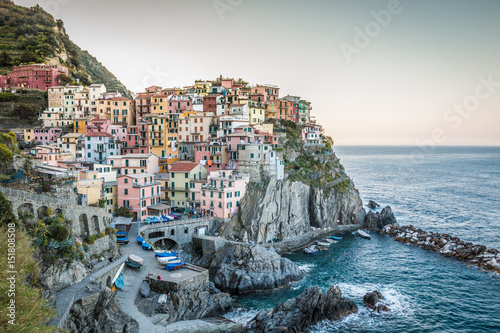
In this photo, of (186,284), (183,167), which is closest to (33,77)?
(183,167)

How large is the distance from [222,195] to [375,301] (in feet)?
85.8

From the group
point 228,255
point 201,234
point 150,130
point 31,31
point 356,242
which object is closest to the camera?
point 228,255

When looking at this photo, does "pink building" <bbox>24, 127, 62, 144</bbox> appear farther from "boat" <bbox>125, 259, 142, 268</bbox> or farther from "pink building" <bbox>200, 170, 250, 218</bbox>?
"boat" <bbox>125, 259, 142, 268</bbox>

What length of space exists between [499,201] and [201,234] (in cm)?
8599

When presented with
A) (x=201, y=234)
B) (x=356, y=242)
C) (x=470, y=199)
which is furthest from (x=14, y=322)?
(x=470, y=199)

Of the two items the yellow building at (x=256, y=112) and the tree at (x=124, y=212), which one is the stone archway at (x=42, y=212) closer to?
the tree at (x=124, y=212)

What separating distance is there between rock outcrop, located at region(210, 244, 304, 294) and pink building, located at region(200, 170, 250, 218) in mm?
8636

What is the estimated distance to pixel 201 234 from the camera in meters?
52.5

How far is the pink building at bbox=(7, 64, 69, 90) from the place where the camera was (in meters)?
86.9

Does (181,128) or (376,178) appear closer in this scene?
(181,128)

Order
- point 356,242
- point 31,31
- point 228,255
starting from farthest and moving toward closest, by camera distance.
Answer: point 31,31, point 356,242, point 228,255

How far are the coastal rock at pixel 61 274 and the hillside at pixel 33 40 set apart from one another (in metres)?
80.5

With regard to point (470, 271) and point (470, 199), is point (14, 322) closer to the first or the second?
point (470, 271)

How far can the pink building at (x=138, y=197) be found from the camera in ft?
173
